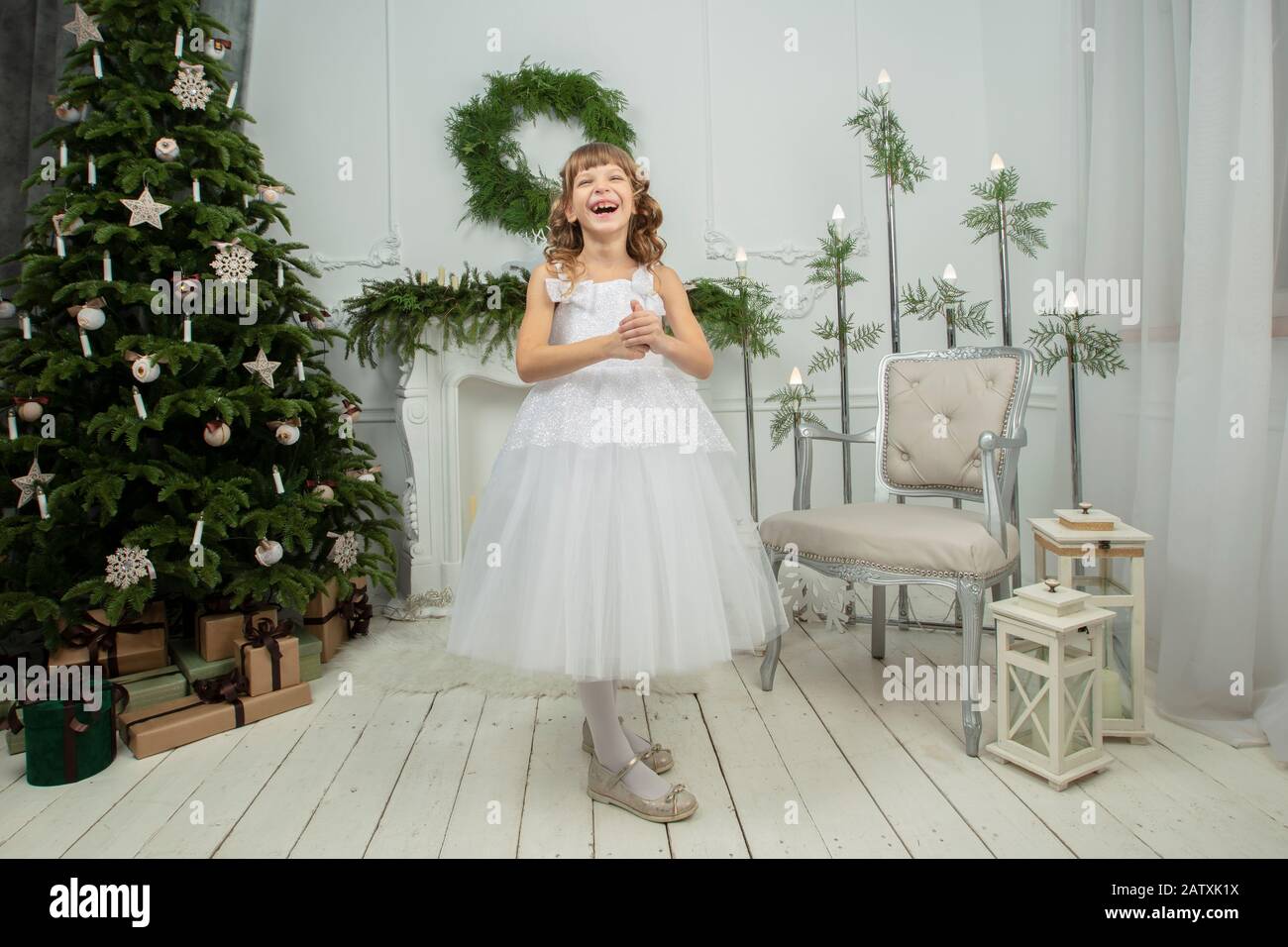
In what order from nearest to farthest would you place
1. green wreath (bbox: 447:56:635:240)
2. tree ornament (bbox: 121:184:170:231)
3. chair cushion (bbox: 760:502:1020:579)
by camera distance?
chair cushion (bbox: 760:502:1020:579) < tree ornament (bbox: 121:184:170:231) < green wreath (bbox: 447:56:635:240)

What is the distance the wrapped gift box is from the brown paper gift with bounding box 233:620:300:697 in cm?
5

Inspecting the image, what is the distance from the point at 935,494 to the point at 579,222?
4.86 feet

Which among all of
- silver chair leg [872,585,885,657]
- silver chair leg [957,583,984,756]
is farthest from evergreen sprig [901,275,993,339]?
silver chair leg [957,583,984,756]

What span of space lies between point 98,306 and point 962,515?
8.23 feet

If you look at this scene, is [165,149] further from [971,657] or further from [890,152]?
[971,657]

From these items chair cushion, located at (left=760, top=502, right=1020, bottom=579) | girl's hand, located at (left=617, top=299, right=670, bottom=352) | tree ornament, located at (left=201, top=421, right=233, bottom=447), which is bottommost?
chair cushion, located at (left=760, top=502, right=1020, bottom=579)

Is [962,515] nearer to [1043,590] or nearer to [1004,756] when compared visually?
[1043,590]

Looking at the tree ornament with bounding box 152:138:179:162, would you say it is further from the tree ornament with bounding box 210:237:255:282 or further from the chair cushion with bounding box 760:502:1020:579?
the chair cushion with bounding box 760:502:1020:579

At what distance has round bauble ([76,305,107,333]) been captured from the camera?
2311 mm

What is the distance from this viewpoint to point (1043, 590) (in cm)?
198

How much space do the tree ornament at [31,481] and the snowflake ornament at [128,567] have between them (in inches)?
10.6

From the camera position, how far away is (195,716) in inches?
90.1

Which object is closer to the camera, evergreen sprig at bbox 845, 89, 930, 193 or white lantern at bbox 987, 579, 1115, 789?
white lantern at bbox 987, 579, 1115, 789

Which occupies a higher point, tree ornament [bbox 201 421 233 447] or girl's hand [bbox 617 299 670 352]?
girl's hand [bbox 617 299 670 352]
